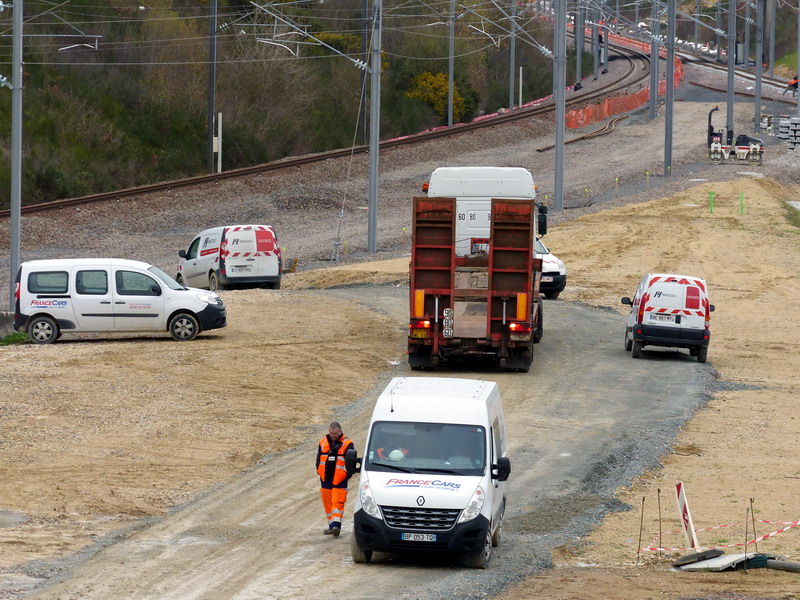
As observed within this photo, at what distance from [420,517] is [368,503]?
580 mm

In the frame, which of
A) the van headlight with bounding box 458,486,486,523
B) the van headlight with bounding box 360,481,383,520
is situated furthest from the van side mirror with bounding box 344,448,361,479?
the van headlight with bounding box 458,486,486,523

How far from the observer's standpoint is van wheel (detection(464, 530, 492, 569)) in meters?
14.6

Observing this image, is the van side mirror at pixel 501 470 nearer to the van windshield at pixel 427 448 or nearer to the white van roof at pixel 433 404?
the van windshield at pixel 427 448

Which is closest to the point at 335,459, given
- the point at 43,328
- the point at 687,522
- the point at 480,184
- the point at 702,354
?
the point at 687,522

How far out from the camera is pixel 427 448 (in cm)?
1518

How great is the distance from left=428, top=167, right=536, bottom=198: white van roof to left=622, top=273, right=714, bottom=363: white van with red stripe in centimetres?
368

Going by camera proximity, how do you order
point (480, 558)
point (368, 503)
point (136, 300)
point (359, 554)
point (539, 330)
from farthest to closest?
point (539, 330) → point (136, 300) → point (359, 554) → point (480, 558) → point (368, 503)

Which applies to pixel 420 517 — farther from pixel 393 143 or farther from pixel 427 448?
pixel 393 143

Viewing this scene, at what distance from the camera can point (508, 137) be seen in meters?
75.9

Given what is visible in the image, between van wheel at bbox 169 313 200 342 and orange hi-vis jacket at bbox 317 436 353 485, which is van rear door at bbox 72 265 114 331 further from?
orange hi-vis jacket at bbox 317 436 353 485

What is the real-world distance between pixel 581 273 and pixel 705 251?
6.32 meters

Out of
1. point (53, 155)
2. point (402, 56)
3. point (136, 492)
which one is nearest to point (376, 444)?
point (136, 492)

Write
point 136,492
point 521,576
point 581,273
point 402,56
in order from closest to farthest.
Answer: point 521,576
point 136,492
point 581,273
point 402,56

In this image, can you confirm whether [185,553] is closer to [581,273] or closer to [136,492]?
[136,492]
